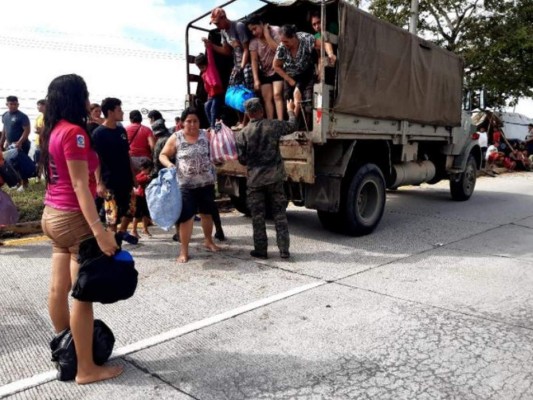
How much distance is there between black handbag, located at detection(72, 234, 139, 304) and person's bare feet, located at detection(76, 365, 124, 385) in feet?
1.63

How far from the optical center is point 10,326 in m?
3.47

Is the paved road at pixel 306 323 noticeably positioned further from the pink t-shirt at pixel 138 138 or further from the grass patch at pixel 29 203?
the pink t-shirt at pixel 138 138

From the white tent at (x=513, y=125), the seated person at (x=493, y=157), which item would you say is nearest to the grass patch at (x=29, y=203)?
the seated person at (x=493, y=157)

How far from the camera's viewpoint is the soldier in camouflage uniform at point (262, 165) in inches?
202

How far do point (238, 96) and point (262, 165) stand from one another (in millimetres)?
1574

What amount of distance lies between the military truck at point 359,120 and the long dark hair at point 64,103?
127 inches

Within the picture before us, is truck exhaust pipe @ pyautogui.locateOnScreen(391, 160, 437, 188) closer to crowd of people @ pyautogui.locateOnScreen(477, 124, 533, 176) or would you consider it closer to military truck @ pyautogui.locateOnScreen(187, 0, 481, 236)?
military truck @ pyautogui.locateOnScreen(187, 0, 481, 236)

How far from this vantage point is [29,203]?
726 cm

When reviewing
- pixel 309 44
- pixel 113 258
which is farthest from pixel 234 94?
pixel 113 258

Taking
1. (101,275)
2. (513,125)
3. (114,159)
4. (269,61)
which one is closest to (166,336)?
(101,275)

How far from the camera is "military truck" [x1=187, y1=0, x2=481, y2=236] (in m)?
5.51

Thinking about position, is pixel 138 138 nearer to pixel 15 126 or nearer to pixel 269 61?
pixel 269 61

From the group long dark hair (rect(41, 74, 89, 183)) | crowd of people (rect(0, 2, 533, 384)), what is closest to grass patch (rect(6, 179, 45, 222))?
crowd of people (rect(0, 2, 533, 384))

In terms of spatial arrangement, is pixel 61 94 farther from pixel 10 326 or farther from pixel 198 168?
pixel 198 168
